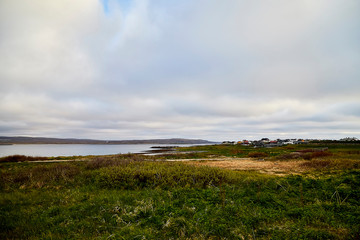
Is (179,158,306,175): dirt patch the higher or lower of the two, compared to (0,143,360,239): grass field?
lower

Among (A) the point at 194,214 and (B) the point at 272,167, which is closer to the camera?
(A) the point at 194,214

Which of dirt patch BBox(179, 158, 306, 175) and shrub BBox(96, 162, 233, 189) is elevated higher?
shrub BBox(96, 162, 233, 189)

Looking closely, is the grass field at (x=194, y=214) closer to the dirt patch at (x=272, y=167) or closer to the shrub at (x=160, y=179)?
the shrub at (x=160, y=179)

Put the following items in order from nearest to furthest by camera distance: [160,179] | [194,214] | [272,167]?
[194,214]
[160,179]
[272,167]

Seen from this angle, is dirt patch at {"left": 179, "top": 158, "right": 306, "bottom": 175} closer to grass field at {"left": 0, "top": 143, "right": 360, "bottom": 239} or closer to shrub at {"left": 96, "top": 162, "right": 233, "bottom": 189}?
grass field at {"left": 0, "top": 143, "right": 360, "bottom": 239}

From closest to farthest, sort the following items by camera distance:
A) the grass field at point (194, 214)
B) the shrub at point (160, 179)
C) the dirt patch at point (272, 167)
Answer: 1. the grass field at point (194, 214)
2. the shrub at point (160, 179)
3. the dirt patch at point (272, 167)

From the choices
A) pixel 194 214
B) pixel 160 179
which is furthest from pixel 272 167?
pixel 194 214

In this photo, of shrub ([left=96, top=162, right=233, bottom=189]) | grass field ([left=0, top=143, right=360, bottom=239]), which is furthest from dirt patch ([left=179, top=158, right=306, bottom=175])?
shrub ([left=96, top=162, right=233, bottom=189])

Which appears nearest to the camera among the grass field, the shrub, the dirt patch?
the grass field

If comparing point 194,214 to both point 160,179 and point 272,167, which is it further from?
point 272,167

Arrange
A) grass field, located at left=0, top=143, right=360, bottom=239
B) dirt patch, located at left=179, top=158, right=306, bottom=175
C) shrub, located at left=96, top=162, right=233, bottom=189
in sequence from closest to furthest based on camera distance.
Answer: grass field, located at left=0, top=143, right=360, bottom=239, shrub, located at left=96, top=162, right=233, bottom=189, dirt patch, located at left=179, top=158, right=306, bottom=175

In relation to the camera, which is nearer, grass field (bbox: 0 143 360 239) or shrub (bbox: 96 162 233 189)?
grass field (bbox: 0 143 360 239)

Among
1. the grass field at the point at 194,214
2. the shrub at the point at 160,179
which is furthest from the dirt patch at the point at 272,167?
the shrub at the point at 160,179

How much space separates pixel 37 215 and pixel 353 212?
11835 mm
